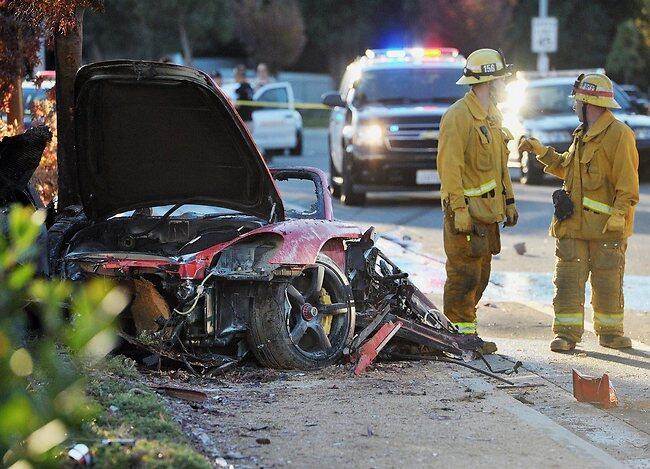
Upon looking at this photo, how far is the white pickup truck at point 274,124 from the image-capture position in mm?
29094

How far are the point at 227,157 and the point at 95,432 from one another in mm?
2978

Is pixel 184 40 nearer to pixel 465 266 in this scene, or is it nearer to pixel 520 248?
pixel 520 248

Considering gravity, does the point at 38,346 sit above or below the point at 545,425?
above

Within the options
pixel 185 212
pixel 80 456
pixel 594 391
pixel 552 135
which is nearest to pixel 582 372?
pixel 594 391

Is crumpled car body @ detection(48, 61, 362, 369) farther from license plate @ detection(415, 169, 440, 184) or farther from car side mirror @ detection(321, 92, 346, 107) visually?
car side mirror @ detection(321, 92, 346, 107)

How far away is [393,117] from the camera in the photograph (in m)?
18.0

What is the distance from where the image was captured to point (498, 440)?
5203 millimetres

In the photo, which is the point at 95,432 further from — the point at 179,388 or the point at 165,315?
the point at 165,315

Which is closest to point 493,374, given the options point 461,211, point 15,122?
point 461,211

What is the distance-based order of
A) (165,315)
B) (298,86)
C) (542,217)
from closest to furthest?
(165,315) → (542,217) → (298,86)

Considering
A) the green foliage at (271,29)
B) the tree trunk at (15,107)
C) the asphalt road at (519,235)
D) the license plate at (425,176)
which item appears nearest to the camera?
the tree trunk at (15,107)

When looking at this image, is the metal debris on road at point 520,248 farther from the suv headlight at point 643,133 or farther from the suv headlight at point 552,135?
the suv headlight at point 643,133

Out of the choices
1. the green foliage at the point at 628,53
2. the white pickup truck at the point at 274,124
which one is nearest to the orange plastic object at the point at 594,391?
the white pickup truck at the point at 274,124

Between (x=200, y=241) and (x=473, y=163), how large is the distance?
75.4 inches
